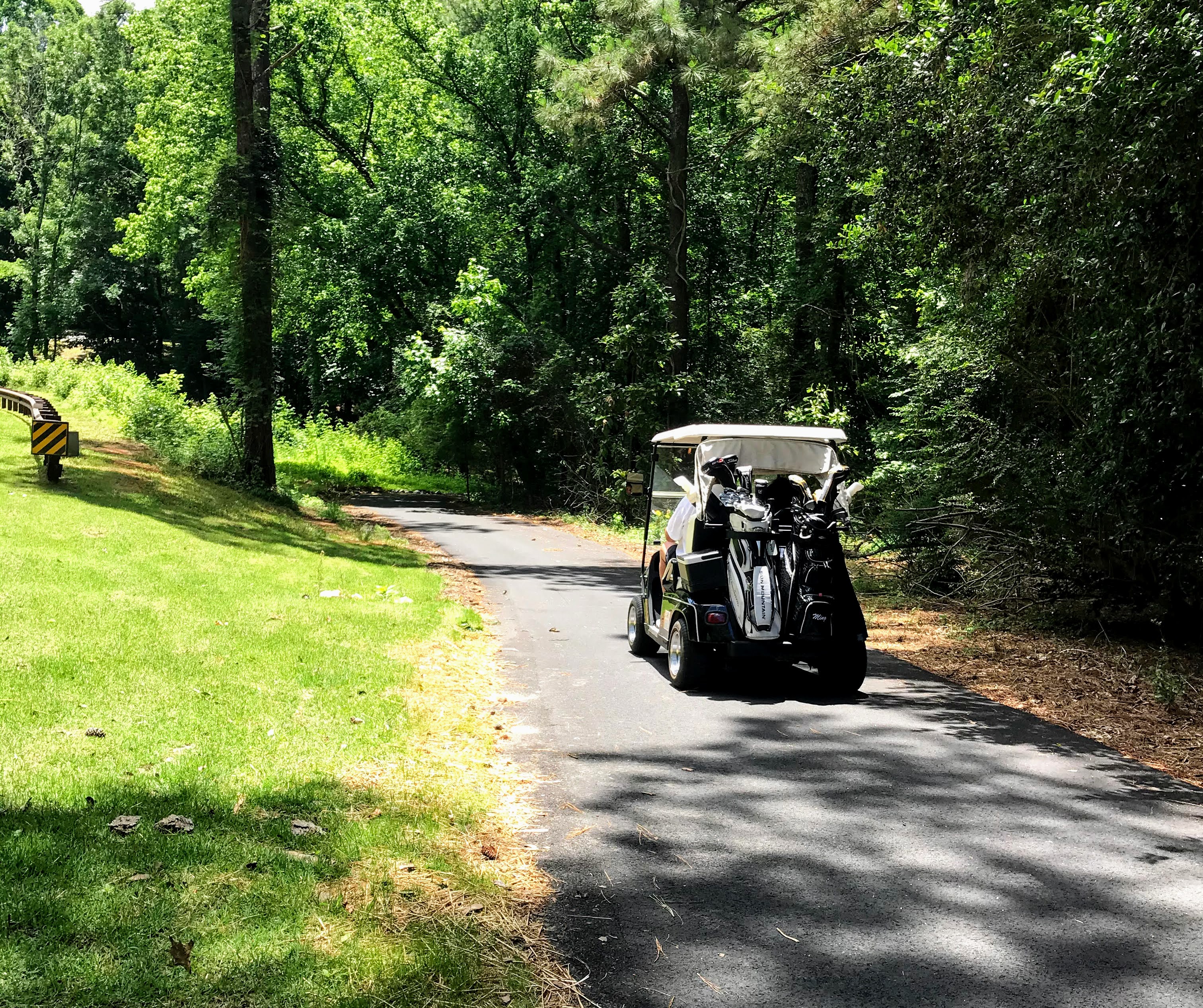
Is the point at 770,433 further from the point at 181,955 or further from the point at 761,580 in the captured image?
the point at 181,955

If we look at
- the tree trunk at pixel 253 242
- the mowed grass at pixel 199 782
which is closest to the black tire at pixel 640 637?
the mowed grass at pixel 199 782

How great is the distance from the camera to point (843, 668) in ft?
30.4

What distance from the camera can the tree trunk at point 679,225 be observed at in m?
27.6

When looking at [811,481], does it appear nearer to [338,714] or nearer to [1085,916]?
[338,714]

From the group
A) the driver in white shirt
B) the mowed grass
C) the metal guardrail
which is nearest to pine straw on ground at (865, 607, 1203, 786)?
the driver in white shirt

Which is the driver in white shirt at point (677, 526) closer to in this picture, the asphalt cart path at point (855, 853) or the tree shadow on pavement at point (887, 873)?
the asphalt cart path at point (855, 853)

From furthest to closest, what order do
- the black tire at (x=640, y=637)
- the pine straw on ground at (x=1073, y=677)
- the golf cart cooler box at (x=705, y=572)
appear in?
the black tire at (x=640, y=637)
the golf cart cooler box at (x=705, y=572)
the pine straw on ground at (x=1073, y=677)

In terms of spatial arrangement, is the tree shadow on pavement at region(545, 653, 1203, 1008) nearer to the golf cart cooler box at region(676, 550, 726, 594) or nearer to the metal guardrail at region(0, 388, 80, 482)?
the golf cart cooler box at region(676, 550, 726, 594)

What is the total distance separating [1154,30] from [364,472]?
117ft

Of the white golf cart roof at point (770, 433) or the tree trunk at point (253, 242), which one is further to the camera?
the tree trunk at point (253, 242)

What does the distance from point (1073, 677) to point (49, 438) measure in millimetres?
15178

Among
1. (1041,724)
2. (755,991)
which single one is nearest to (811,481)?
(1041,724)

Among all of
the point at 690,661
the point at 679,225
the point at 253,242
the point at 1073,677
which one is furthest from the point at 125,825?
the point at 679,225

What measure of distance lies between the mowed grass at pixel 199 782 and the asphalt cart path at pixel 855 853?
0.76 meters
